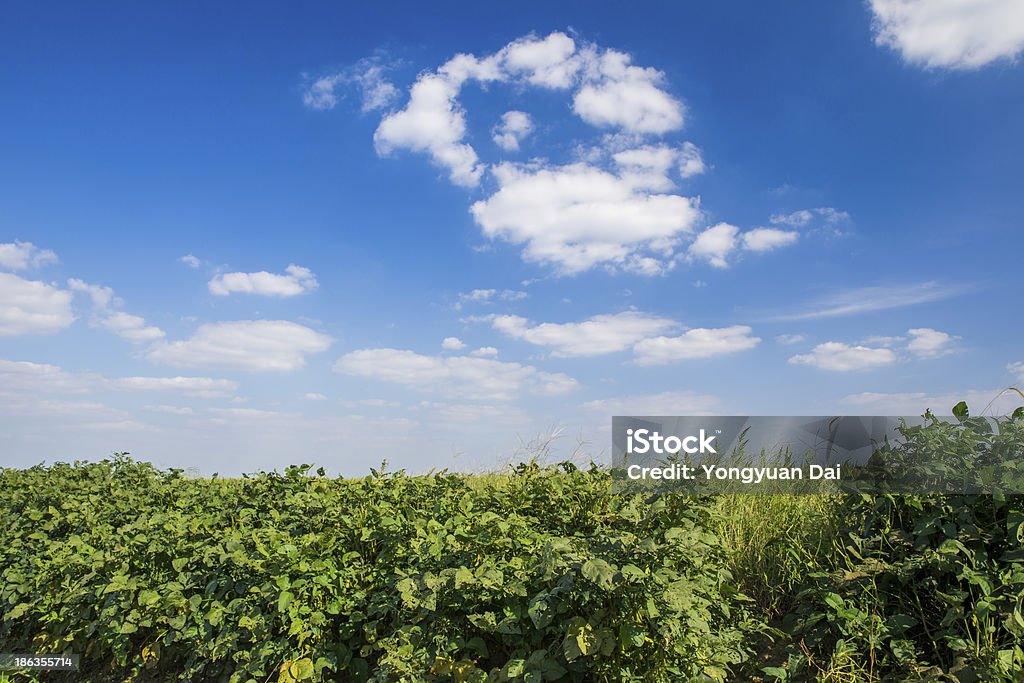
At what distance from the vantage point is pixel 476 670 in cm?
371

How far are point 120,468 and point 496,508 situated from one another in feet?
16.0

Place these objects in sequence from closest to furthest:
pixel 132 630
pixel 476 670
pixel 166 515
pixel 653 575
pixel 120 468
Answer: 1. pixel 653 575
2. pixel 476 670
3. pixel 132 630
4. pixel 166 515
5. pixel 120 468

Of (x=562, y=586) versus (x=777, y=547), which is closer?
(x=562, y=586)

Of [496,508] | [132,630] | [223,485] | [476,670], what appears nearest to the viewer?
[476,670]

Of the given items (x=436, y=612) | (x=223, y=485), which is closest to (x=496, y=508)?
(x=436, y=612)

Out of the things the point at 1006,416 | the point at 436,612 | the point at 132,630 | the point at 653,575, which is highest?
the point at 1006,416

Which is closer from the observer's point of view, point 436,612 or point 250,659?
point 436,612

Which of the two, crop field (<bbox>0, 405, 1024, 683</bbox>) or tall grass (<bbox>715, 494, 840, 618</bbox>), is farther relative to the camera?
tall grass (<bbox>715, 494, 840, 618</bbox>)

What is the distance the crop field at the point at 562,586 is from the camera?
3.55m

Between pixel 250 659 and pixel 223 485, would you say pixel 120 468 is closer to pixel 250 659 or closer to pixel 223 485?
pixel 223 485

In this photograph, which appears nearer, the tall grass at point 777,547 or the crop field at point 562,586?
the crop field at point 562,586

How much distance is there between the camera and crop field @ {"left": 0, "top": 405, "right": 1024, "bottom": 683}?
355 cm

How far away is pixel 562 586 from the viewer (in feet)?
11.3

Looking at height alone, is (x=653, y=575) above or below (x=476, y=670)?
above
